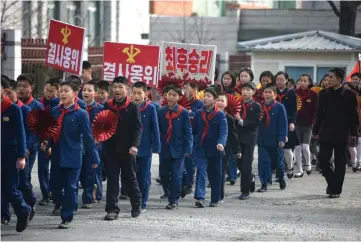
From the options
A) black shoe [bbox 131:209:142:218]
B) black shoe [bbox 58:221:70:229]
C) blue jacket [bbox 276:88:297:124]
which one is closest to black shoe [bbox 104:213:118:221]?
black shoe [bbox 131:209:142:218]

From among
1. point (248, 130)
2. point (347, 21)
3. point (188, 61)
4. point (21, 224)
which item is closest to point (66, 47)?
point (188, 61)

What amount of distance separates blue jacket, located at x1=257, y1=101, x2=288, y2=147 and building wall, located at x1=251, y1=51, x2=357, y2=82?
477 inches

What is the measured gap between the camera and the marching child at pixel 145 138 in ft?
44.0

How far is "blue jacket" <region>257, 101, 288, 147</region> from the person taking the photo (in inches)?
637

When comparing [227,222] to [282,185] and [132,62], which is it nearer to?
[282,185]

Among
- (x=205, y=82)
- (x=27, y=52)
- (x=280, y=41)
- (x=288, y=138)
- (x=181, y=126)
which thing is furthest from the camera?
(x=280, y=41)

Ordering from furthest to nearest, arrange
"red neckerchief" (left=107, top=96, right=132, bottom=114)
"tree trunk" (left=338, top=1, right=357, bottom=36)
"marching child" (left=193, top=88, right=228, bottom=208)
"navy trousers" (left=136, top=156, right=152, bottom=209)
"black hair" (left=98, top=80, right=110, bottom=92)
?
"tree trunk" (left=338, top=1, right=357, bottom=36), "black hair" (left=98, top=80, right=110, bottom=92), "marching child" (left=193, top=88, right=228, bottom=208), "navy trousers" (left=136, top=156, right=152, bottom=209), "red neckerchief" (left=107, top=96, right=132, bottom=114)

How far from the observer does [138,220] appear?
12.5 metres

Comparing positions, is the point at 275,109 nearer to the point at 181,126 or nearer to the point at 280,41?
the point at 181,126

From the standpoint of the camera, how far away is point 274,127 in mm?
16219

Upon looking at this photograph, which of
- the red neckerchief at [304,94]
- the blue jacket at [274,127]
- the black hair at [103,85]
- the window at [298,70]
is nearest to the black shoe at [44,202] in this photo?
the black hair at [103,85]

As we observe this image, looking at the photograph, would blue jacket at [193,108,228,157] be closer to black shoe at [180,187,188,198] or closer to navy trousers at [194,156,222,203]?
navy trousers at [194,156,222,203]

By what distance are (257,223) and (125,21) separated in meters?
27.5

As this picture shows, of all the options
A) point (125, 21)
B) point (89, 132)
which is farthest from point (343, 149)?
point (125, 21)
